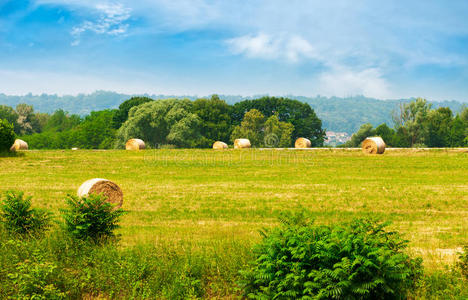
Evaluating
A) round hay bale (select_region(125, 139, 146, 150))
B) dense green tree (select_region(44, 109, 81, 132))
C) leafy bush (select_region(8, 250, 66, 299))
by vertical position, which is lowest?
leafy bush (select_region(8, 250, 66, 299))

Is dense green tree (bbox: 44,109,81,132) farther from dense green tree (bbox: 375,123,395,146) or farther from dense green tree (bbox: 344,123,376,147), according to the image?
dense green tree (bbox: 375,123,395,146)

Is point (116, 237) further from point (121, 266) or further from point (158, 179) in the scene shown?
point (158, 179)

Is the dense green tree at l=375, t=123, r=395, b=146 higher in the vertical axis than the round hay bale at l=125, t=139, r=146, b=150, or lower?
higher

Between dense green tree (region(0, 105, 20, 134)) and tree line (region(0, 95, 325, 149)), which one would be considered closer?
tree line (region(0, 95, 325, 149))

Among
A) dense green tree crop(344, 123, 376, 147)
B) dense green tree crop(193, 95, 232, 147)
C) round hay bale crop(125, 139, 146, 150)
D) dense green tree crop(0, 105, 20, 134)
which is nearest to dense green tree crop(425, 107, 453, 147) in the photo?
dense green tree crop(344, 123, 376, 147)

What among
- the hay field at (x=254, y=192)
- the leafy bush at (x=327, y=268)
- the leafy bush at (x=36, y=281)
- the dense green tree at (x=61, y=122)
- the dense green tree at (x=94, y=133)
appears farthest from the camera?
the dense green tree at (x=61, y=122)

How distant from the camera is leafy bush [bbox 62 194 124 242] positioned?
10492mm

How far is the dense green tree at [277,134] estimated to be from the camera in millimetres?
90250

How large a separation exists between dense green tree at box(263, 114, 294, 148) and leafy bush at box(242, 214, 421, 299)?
8100 cm

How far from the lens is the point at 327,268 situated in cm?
762

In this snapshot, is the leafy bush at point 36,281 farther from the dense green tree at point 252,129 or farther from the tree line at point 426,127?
the tree line at point 426,127

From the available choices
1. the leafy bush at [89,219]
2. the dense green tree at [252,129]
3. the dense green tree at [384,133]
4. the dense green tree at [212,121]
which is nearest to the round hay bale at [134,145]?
the dense green tree at [212,121]

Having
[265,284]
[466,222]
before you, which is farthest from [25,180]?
[466,222]

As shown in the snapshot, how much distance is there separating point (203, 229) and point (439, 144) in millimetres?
98409
